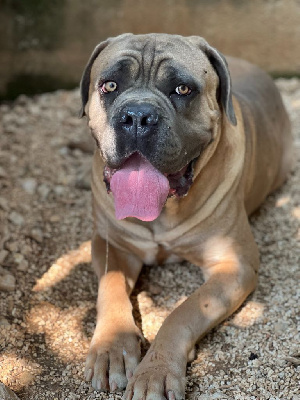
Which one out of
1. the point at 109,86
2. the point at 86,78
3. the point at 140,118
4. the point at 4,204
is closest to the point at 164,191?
the point at 140,118

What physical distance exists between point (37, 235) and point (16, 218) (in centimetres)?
20

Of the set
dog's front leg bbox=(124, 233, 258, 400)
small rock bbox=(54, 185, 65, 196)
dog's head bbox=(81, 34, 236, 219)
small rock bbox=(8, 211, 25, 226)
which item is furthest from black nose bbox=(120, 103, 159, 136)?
small rock bbox=(54, 185, 65, 196)

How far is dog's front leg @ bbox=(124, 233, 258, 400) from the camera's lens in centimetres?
261

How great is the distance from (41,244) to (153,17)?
7.60 ft

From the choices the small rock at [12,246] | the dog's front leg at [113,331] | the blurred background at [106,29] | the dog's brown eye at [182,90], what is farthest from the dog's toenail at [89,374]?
the blurred background at [106,29]

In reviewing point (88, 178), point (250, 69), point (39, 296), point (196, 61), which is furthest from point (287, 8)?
point (39, 296)

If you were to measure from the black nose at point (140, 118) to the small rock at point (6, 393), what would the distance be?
1059 millimetres

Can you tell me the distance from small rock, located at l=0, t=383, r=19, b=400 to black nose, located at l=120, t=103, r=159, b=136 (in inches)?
41.7

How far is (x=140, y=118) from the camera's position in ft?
8.90

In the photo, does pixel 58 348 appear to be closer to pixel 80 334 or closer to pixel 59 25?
pixel 80 334

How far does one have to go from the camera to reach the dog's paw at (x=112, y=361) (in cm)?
272

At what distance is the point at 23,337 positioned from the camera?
303 cm

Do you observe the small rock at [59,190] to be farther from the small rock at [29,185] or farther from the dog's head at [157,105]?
the dog's head at [157,105]

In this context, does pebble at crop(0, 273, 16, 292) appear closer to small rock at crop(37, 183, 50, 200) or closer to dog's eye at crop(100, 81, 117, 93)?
small rock at crop(37, 183, 50, 200)
